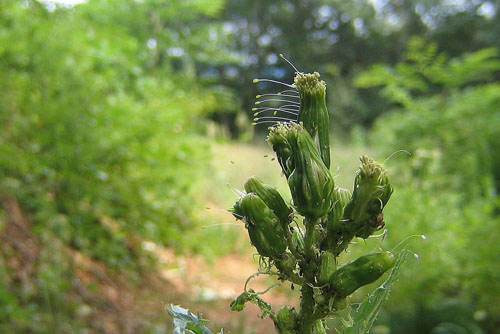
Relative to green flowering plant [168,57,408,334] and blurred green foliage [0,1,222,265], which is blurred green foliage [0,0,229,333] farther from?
green flowering plant [168,57,408,334]

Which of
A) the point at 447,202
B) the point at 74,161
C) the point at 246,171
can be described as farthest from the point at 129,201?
the point at 246,171

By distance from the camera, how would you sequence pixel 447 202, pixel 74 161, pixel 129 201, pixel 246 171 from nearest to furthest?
pixel 74 161, pixel 129 201, pixel 447 202, pixel 246 171

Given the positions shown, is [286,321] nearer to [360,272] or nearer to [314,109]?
[360,272]

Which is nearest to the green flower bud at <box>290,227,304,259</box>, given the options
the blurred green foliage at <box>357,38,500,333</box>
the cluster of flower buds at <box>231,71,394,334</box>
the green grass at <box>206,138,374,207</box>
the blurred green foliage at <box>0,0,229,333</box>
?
the cluster of flower buds at <box>231,71,394,334</box>

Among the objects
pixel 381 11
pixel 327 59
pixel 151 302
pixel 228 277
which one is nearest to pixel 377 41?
pixel 381 11

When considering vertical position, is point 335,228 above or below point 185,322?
above

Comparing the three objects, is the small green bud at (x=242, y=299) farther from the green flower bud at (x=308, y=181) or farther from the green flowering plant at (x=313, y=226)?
the green flower bud at (x=308, y=181)

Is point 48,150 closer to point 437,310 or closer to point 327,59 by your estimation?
point 437,310
